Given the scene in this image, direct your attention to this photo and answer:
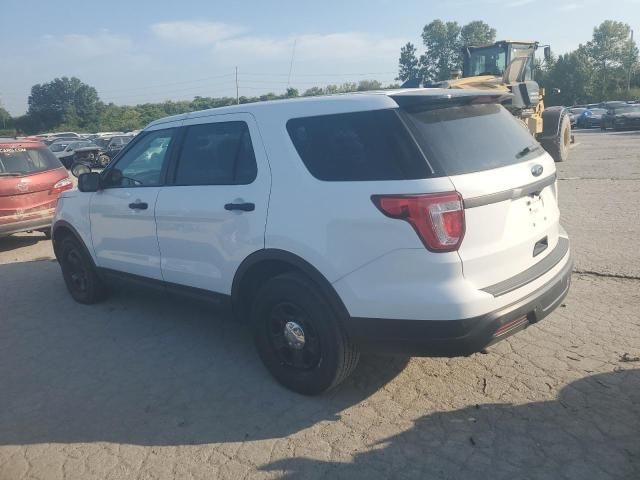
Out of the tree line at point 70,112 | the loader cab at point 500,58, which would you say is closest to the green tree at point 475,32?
the tree line at point 70,112

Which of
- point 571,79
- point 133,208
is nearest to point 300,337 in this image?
point 133,208

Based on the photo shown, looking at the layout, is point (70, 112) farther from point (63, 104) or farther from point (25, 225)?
point (25, 225)

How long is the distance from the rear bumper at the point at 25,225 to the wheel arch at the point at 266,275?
585 cm

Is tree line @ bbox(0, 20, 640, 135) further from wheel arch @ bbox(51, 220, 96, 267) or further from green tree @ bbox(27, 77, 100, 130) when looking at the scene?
wheel arch @ bbox(51, 220, 96, 267)

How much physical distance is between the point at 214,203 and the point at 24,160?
628 cm

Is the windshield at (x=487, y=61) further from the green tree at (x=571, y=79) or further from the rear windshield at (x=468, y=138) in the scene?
the green tree at (x=571, y=79)

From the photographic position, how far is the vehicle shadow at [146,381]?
3367 millimetres

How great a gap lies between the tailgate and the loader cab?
488 inches

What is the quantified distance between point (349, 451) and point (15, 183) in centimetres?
736

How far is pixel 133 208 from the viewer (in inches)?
181

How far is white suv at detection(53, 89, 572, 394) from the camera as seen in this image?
2.88 meters

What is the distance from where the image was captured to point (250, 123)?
375 centimetres

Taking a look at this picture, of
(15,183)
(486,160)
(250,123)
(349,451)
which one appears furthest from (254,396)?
(15,183)

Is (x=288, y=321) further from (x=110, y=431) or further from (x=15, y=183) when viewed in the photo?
(x=15, y=183)
